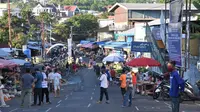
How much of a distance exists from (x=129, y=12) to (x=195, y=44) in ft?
148

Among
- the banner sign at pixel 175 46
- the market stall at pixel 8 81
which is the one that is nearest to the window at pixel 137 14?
the market stall at pixel 8 81

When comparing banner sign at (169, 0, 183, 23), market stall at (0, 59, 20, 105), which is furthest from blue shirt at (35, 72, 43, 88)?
banner sign at (169, 0, 183, 23)

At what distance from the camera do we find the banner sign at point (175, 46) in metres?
18.7

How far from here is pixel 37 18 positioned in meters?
107

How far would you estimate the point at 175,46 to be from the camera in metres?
19.1

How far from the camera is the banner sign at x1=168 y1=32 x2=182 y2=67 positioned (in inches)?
735

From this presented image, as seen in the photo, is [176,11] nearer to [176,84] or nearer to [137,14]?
[176,84]

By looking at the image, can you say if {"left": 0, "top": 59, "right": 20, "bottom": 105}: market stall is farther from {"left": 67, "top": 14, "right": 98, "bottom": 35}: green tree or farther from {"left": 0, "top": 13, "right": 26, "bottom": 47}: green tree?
{"left": 67, "top": 14, "right": 98, "bottom": 35}: green tree

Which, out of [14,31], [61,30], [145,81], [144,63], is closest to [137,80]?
[145,81]

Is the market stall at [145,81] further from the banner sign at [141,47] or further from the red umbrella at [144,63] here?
the banner sign at [141,47]

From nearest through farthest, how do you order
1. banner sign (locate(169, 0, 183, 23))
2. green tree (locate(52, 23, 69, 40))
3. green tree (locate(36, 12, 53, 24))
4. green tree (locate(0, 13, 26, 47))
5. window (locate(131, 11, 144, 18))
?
1. banner sign (locate(169, 0, 183, 23))
2. green tree (locate(0, 13, 26, 47))
3. window (locate(131, 11, 144, 18))
4. green tree (locate(36, 12, 53, 24))
5. green tree (locate(52, 23, 69, 40))

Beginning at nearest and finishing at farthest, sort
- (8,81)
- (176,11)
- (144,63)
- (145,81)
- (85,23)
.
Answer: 1. (176,11)
2. (144,63)
3. (145,81)
4. (8,81)
5. (85,23)

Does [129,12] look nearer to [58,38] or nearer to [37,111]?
[58,38]

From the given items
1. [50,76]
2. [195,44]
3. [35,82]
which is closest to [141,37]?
[195,44]
